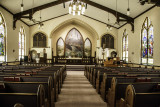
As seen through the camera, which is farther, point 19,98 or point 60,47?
point 60,47

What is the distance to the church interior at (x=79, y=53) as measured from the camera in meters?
2.66

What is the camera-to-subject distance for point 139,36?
12047mm

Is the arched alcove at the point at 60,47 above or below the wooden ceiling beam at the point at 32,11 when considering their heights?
below

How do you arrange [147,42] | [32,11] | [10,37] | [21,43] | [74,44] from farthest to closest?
[74,44] < [21,43] < [32,11] < [10,37] < [147,42]

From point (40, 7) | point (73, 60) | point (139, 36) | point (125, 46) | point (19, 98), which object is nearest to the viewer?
point (19, 98)

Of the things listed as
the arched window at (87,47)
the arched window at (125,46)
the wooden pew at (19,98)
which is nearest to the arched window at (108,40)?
the arched window at (125,46)

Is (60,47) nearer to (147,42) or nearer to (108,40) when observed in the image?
(108,40)

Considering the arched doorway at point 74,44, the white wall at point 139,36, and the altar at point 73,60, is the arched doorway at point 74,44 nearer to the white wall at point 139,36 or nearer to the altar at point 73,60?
the altar at point 73,60

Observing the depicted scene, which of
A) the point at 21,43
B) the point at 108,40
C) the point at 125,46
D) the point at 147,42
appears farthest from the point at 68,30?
the point at 147,42

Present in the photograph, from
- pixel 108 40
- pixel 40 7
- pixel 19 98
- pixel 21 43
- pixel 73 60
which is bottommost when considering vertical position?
pixel 19 98

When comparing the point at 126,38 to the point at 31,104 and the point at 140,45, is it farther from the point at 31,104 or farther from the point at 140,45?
the point at 31,104

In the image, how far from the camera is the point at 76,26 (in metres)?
18.5

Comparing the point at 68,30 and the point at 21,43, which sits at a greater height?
the point at 68,30

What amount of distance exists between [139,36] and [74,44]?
855 centimetres
